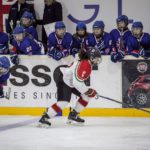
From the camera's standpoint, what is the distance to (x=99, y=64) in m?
7.65

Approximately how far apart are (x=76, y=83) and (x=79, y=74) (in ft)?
0.40

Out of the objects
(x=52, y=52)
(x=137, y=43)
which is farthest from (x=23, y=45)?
(x=137, y=43)

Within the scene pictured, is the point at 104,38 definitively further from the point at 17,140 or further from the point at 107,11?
the point at 17,140

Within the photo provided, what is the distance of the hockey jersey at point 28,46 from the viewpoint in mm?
7809

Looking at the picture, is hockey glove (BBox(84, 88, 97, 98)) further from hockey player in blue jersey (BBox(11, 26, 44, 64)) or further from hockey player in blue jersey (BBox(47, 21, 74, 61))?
hockey player in blue jersey (BBox(11, 26, 44, 64))

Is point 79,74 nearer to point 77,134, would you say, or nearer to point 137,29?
point 77,134

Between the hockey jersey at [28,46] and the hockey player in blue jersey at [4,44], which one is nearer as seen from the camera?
the hockey jersey at [28,46]

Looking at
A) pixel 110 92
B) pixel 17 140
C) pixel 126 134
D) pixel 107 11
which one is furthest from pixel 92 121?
pixel 107 11

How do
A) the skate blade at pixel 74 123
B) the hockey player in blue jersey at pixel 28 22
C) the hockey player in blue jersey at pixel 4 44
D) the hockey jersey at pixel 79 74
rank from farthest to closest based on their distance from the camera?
the hockey player in blue jersey at pixel 28 22, the hockey player in blue jersey at pixel 4 44, the skate blade at pixel 74 123, the hockey jersey at pixel 79 74

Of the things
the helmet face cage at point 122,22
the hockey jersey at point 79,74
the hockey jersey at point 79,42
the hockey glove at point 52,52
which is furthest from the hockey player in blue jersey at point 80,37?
the hockey jersey at point 79,74

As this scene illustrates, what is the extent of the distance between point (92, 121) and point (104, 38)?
1.24m

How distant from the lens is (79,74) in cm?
661

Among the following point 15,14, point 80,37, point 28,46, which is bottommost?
point 28,46

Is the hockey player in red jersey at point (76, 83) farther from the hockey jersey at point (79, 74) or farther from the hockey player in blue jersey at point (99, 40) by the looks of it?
the hockey player in blue jersey at point (99, 40)
